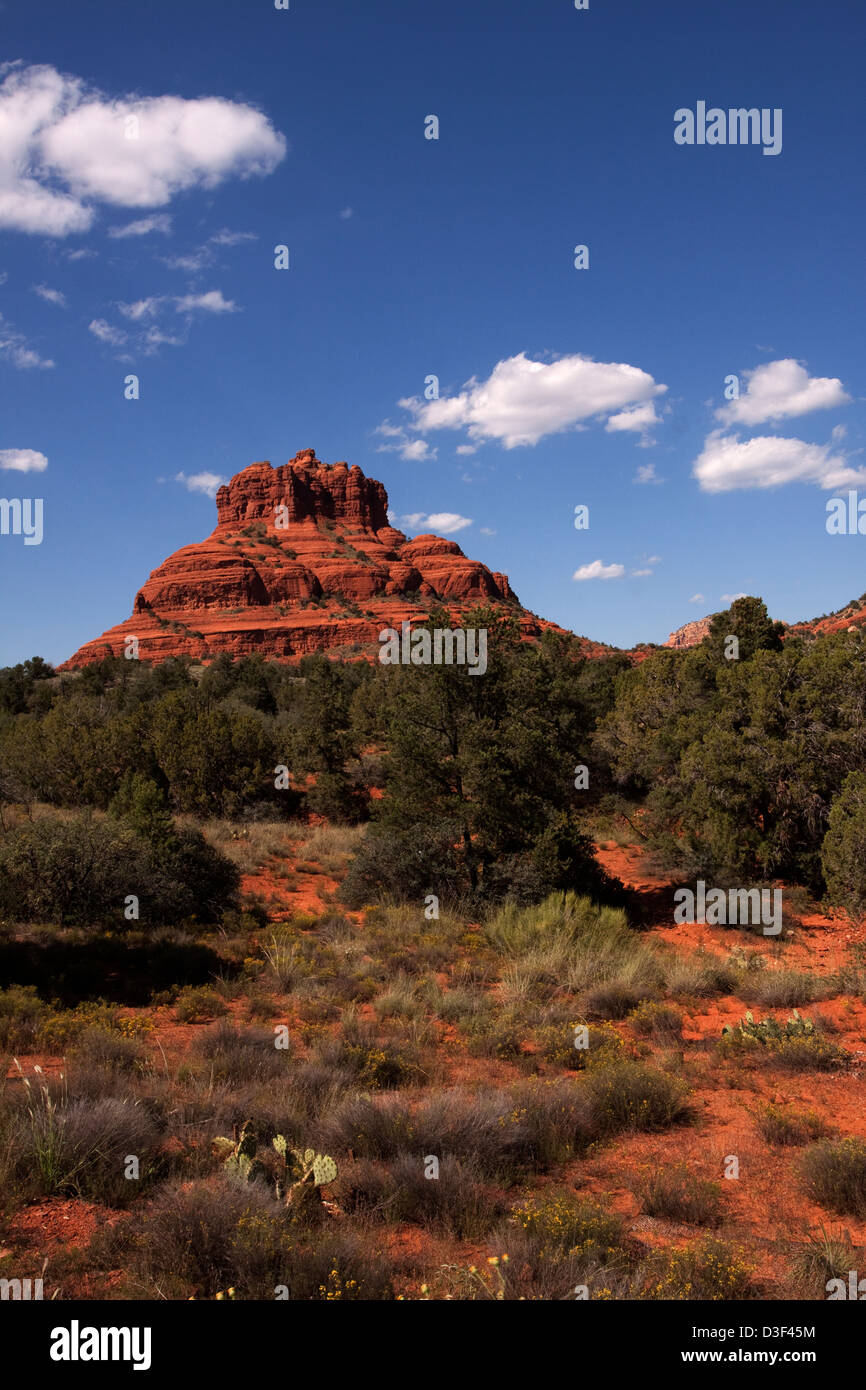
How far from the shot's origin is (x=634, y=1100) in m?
6.38

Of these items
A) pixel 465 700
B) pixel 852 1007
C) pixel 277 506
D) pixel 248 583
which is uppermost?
pixel 277 506

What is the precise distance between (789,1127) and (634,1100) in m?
1.30

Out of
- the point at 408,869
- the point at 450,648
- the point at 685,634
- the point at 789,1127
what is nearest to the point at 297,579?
the point at 685,634

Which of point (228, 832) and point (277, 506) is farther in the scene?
point (277, 506)

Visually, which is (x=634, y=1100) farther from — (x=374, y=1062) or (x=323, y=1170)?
(x=323, y=1170)

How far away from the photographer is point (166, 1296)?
368cm

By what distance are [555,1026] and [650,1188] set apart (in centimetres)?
333

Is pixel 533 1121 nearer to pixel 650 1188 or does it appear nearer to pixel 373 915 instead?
pixel 650 1188

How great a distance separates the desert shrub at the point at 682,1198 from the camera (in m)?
4.81

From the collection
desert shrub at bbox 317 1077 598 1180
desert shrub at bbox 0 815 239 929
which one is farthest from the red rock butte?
desert shrub at bbox 317 1077 598 1180

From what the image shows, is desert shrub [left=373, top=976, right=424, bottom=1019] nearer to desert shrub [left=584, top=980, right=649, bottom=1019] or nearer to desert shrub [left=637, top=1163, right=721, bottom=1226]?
desert shrub [left=584, top=980, right=649, bottom=1019]

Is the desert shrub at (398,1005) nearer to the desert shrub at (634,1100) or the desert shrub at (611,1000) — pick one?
the desert shrub at (611,1000)

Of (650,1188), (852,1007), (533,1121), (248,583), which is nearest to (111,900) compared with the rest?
(533,1121)

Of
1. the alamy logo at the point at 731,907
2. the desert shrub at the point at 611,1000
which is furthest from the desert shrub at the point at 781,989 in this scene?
the alamy logo at the point at 731,907
